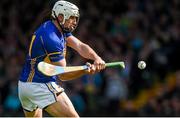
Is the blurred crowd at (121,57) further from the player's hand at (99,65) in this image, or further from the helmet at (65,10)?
the helmet at (65,10)

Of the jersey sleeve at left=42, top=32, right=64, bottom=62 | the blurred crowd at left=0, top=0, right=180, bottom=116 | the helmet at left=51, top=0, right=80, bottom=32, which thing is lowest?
the blurred crowd at left=0, top=0, right=180, bottom=116

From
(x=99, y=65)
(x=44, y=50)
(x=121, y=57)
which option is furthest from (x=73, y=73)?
(x=121, y=57)

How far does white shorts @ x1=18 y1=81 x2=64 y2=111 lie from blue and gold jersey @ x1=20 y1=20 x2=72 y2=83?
0.19 feet

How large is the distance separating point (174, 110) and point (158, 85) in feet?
2.00

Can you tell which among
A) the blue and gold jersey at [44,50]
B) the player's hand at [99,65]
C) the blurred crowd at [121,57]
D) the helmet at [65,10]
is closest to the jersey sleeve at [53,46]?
the blue and gold jersey at [44,50]

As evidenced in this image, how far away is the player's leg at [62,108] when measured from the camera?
344 inches

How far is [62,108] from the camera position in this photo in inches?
344

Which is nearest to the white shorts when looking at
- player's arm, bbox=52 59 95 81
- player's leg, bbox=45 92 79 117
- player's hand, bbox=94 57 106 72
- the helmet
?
player's leg, bbox=45 92 79 117

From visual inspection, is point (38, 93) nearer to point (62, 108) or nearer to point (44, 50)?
point (62, 108)

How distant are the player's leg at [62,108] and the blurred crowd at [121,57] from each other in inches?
188

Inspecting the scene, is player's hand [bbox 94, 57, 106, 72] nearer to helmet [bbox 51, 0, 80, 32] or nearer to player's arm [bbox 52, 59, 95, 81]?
player's arm [bbox 52, 59, 95, 81]

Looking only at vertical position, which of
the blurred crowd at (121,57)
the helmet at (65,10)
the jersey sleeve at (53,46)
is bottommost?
the blurred crowd at (121,57)

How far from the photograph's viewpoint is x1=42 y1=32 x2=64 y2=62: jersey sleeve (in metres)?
8.73

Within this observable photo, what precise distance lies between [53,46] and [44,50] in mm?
159
